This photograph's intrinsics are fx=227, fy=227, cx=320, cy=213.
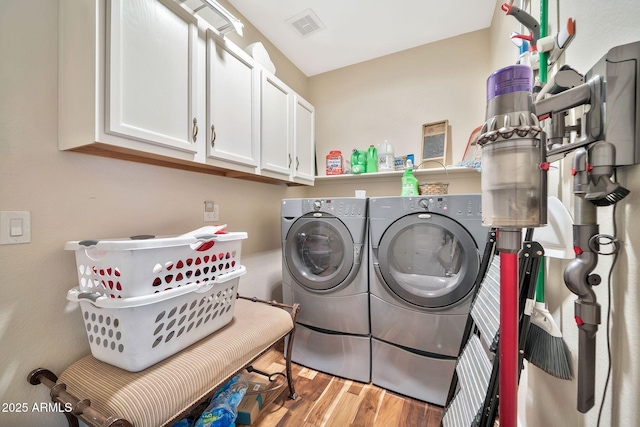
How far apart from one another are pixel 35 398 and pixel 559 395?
1.99 m

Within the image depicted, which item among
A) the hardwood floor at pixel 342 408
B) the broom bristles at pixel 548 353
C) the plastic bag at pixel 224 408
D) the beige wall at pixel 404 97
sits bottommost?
the hardwood floor at pixel 342 408

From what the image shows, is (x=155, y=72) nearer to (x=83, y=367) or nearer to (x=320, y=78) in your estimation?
(x=83, y=367)

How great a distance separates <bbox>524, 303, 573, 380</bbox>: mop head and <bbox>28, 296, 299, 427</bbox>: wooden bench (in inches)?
43.6

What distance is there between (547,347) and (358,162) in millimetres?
1866

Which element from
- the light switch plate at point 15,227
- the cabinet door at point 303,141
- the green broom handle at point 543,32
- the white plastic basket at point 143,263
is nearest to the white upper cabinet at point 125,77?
the light switch plate at point 15,227

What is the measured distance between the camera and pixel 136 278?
2.69 ft

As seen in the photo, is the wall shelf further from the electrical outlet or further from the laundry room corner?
the electrical outlet

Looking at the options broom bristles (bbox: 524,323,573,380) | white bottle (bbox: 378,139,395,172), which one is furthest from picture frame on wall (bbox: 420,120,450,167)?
broom bristles (bbox: 524,323,573,380)

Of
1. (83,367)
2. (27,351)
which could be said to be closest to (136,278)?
(83,367)

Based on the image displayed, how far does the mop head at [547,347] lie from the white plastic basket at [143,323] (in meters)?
1.25

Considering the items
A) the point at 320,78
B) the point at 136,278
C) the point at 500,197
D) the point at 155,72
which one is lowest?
the point at 136,278

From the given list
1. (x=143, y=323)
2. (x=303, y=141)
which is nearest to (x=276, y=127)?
(x=303, y=141)

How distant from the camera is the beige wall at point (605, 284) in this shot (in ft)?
1.61

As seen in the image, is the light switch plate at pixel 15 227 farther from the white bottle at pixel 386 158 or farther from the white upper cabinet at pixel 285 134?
the white bottle at pixel 386 158
